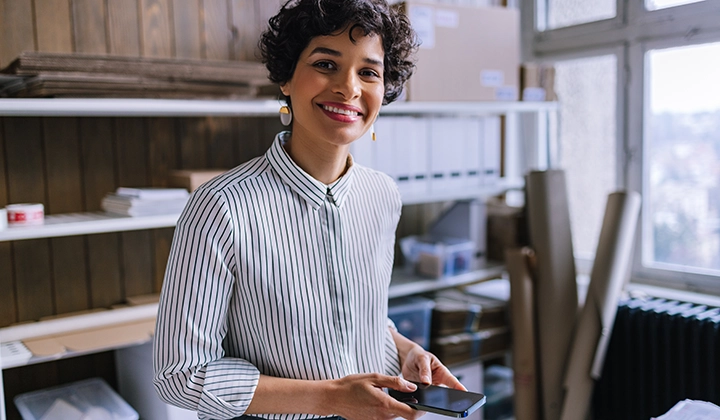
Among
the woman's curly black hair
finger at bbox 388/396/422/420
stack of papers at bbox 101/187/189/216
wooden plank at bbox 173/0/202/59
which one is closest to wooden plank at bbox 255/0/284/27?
wooden plank at bbox 173/0/202/59

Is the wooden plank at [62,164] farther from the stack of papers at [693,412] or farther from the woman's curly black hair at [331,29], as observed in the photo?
the stack of papers at [693,412]

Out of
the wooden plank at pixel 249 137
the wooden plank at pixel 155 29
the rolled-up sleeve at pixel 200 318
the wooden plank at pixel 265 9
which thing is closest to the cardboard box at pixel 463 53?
the wooden plank at pixel 265 9

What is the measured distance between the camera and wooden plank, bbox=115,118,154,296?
7.19 ft

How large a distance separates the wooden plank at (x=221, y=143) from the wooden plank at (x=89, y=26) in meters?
0.45

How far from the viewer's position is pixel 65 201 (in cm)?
209

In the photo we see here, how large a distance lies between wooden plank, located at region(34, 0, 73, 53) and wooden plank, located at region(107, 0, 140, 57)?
0.42 ft

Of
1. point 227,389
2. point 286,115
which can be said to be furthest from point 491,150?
point 227,389

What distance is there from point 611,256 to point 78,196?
1857mm

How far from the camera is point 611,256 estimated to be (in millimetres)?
2314

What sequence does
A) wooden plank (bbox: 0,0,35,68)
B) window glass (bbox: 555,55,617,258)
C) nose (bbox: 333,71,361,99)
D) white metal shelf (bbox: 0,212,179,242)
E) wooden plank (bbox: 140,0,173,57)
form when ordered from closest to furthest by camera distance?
nose (bbox: 333,71,361,99) → white metal shelf (bbox: 0,212,179,242) → wooden plank (bbox: 0,0,35,68) → wooden plank (bbox: 140,0,173,57) → window glass (bbox: 555,55,617,258)

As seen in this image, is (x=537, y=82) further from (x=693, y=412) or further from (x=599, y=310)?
(x=693, y=412)

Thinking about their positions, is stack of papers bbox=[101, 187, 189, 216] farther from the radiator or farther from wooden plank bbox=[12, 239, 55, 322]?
the radiator

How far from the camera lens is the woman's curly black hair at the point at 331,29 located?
1.18m

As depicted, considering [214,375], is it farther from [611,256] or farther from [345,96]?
[611,256]
